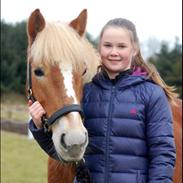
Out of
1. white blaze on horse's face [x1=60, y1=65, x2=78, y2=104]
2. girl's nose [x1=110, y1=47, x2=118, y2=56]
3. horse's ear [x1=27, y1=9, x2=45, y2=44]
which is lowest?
white blaze on horse's face [x1=60, y1=65, x2=78, y2=104]

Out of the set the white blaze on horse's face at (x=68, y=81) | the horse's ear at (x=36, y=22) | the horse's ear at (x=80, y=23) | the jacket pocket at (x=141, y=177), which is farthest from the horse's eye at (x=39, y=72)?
the jacket pocket at (x=141, y=177)

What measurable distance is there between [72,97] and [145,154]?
518 millimetres

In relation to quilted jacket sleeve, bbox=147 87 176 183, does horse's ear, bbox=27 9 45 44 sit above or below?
above

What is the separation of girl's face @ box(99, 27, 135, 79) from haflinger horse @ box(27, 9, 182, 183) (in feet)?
0.42

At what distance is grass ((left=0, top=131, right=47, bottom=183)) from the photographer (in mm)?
9148

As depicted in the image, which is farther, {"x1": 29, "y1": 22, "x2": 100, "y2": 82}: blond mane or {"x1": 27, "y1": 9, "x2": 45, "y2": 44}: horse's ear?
{"x1": 27, "y1": 9, "x2": 45, "y2": 44}: horse's ear

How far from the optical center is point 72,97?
2672 millimetres

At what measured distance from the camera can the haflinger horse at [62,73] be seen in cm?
254

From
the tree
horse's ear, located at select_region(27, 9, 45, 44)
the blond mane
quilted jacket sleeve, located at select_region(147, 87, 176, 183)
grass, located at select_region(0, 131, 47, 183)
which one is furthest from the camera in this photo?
the tree

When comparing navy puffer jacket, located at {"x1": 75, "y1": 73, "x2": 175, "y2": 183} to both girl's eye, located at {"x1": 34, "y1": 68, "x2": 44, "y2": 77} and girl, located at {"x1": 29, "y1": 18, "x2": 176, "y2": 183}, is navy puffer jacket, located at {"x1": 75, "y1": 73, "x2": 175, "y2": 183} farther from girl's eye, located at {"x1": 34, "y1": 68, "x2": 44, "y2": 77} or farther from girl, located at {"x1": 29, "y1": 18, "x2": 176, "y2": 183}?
girl's eye, located at {"x1": 34, "y1": 68, "x2": 44, "y2": 77}

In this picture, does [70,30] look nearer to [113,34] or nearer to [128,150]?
[113,34]

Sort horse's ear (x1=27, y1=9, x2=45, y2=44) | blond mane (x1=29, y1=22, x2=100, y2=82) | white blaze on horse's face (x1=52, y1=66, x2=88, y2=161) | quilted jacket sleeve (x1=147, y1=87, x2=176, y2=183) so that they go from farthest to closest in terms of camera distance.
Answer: horse's ear (x1=27, y1=9, x2=45, y2=44), blond mane (x1=29, y1=22, x2=100, y2=82), quilted jacket sleeve (x1=147, y1=87, x2=176, y2=183), white blaze on horse's face (x1=52, y1=66, x2=88, y2=161)

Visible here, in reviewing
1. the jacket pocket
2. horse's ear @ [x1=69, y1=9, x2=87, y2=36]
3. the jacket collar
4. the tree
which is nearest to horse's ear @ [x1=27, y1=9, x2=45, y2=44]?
horse's ear @ [x1=69, y1=9, x2=87, y2=36]

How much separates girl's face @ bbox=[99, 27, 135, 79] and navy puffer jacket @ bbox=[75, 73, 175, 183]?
0.30 feet
